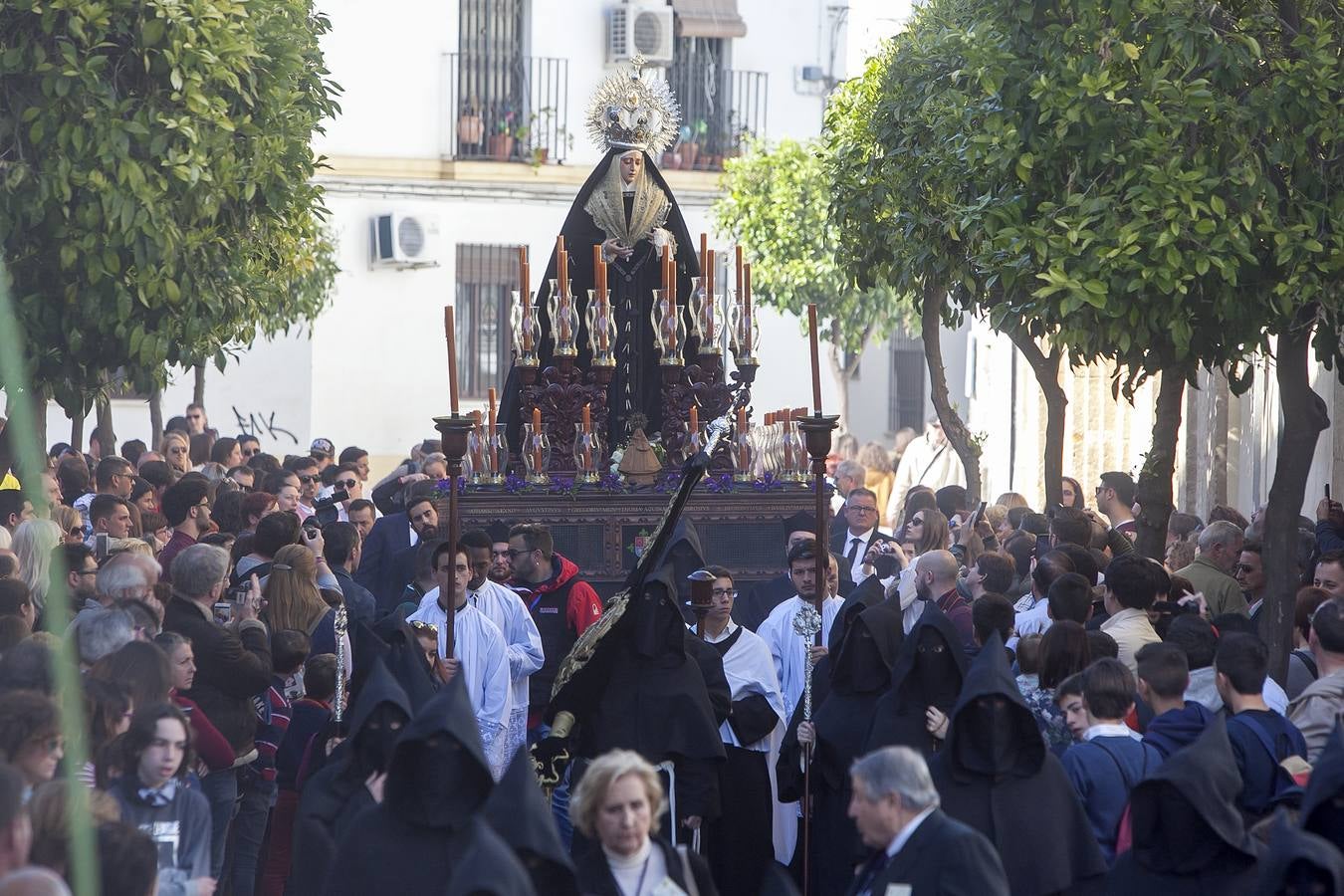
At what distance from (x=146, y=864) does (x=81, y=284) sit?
6215mm

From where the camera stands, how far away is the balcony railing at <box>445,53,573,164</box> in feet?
84.1

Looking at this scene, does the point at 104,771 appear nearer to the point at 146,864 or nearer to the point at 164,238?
the point at 146,864

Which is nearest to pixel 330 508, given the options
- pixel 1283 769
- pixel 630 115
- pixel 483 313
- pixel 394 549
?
pixel 394 549

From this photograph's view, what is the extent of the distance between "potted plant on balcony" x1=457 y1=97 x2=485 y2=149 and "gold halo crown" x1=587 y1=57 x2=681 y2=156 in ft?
39.7

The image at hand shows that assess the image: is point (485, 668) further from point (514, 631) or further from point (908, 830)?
point (908, 830)

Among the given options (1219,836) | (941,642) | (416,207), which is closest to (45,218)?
(941,642)

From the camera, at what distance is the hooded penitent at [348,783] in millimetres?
6312

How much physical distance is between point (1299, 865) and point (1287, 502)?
4.86 metres

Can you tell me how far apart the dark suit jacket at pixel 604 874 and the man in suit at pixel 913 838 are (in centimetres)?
45

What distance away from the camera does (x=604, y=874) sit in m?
5.47

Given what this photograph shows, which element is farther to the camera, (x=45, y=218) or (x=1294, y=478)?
(x=45, y=218)

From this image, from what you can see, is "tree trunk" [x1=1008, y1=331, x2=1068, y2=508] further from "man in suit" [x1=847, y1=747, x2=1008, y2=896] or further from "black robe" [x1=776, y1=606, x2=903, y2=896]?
"man in suit" [x1=847, y1=747, x2=1008, y2=896]

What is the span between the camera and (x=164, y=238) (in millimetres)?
10734

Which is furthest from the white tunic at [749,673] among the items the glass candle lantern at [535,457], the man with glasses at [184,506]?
the glass candle lantern at [535,457]
